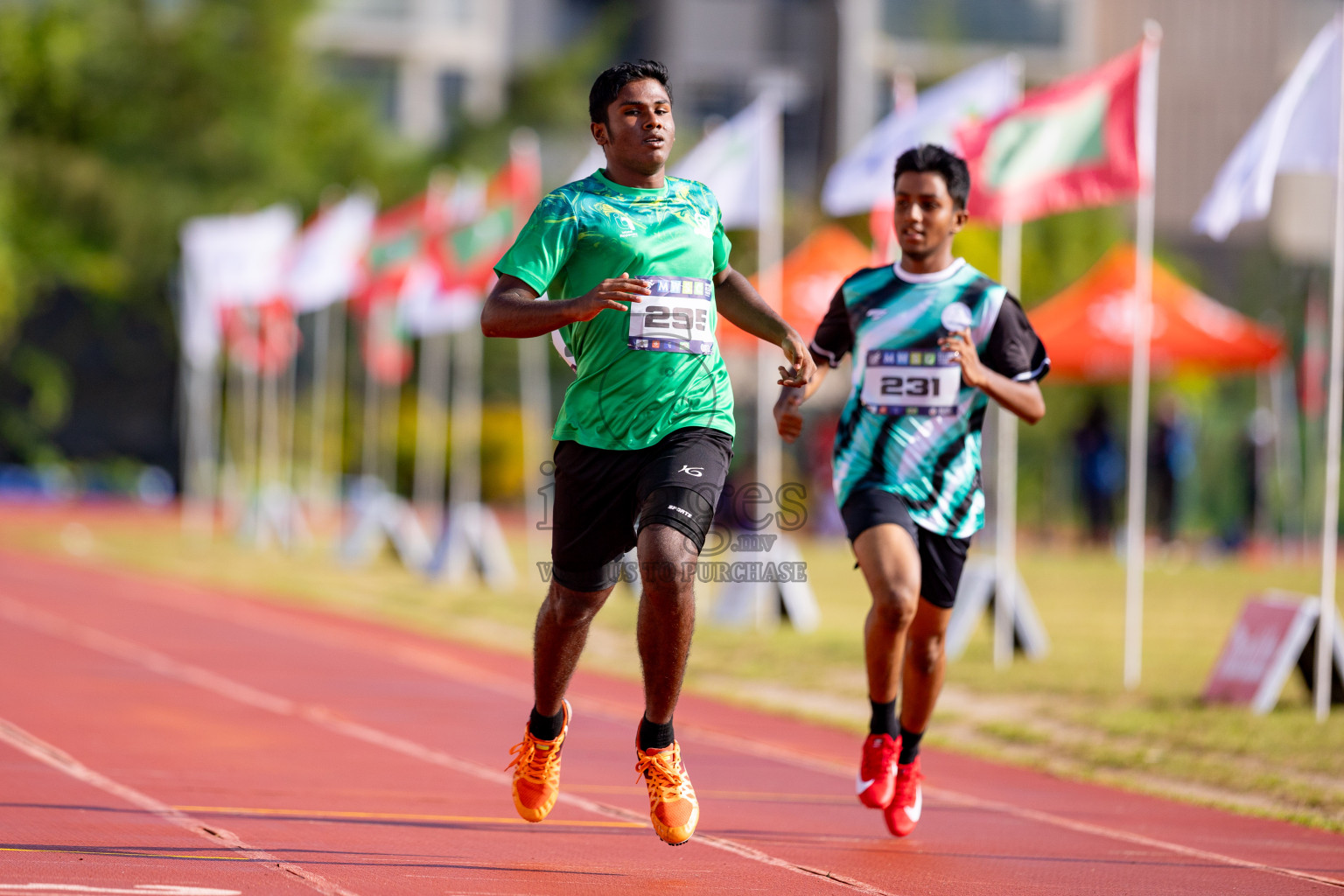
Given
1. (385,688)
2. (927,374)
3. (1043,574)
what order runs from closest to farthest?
(927,374)
(385,688)
(1043,574)

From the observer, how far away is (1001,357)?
259 inches

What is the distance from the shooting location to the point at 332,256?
23.0 metres

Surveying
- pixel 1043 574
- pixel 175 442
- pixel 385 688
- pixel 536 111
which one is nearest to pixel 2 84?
pixel 175 442

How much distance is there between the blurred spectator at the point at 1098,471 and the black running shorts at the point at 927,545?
66.3 feet

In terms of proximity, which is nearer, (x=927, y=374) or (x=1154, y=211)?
(x=927, y=374)

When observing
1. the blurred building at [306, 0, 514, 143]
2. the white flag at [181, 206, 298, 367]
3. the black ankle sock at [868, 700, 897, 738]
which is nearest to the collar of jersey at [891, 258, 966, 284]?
the black ankle sock at [868, 700, 897, 738]

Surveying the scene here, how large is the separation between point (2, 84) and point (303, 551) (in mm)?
19890

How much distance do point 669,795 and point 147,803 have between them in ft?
6.79

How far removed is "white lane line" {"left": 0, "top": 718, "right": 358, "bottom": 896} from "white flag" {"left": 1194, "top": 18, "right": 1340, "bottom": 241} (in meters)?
6.24

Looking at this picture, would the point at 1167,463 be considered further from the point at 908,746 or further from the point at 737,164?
the point at 908,746

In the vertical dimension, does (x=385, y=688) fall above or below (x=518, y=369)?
below

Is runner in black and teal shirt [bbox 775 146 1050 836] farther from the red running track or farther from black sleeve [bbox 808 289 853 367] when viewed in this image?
the red running track

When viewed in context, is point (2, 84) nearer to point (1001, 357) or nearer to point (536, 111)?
point (536, 111)

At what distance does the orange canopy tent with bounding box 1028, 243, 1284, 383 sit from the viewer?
21141 millimetres
